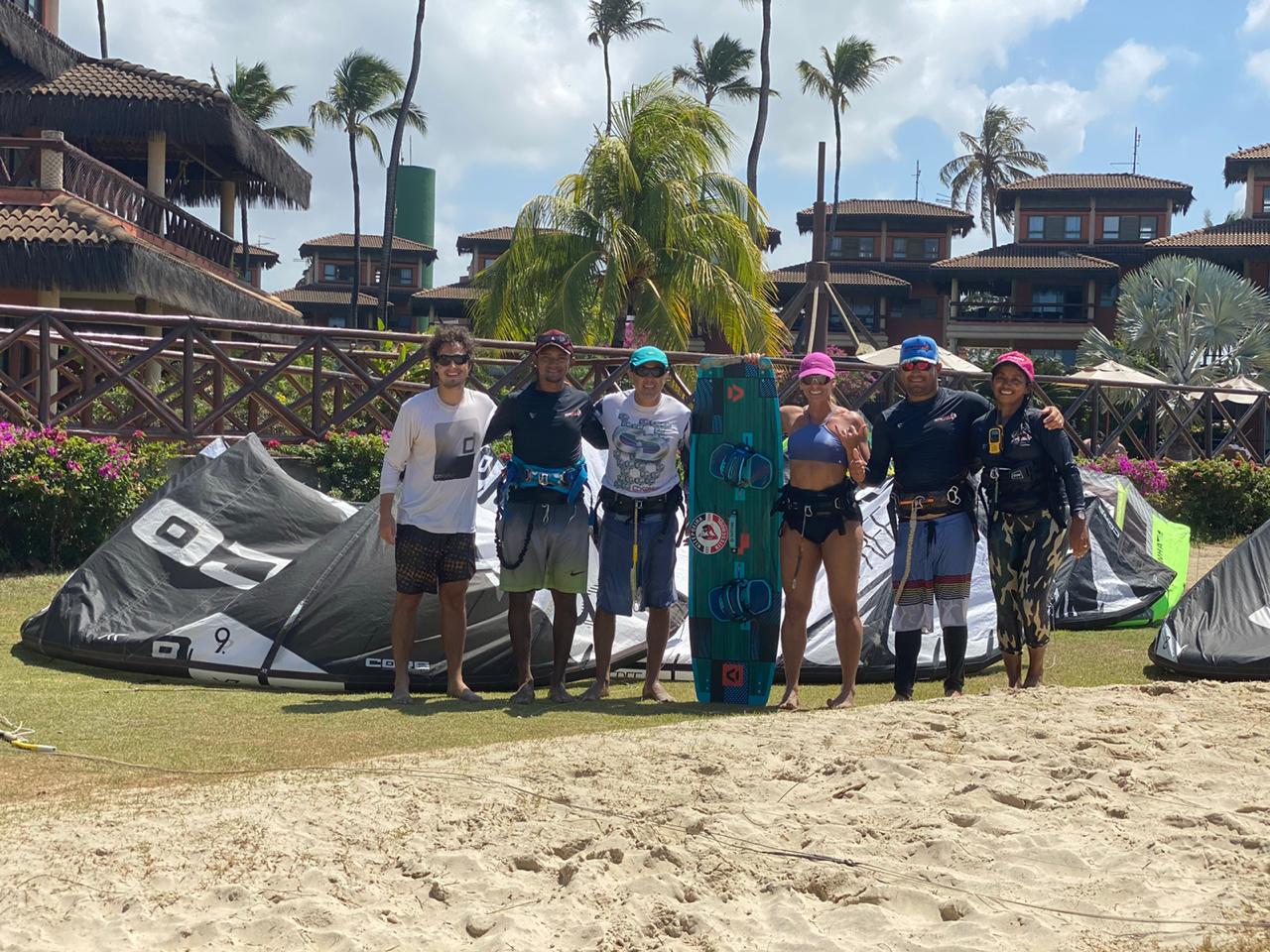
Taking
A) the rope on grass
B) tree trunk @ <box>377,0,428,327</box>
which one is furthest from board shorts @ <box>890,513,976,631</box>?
tree trunk @ <box>377,0,428,327</box>

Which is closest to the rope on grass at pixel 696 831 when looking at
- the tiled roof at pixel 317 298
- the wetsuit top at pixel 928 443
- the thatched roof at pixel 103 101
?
the wetsuit top at pixel 928 443

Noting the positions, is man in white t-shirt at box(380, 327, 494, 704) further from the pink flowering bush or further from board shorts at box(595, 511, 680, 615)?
the pink flowering bush

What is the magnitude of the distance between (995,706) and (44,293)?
52.5 feet

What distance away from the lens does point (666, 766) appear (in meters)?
4.86

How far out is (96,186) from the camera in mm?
18953

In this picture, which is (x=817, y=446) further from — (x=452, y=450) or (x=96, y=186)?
(x=96, y=186)

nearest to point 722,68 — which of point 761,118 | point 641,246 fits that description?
point 761,118

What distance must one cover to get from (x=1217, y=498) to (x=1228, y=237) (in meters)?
35.1

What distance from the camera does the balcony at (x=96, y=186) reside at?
18.0 m

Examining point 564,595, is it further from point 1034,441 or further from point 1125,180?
point 1125,180

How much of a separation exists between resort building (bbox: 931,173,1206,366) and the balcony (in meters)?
33.5

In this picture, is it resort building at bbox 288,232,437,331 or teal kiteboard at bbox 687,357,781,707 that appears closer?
teal kiteboard at bbox 687,357,781,707

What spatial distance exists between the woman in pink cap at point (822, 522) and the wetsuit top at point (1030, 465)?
584mm

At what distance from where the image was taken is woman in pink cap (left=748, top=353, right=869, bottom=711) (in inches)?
254
